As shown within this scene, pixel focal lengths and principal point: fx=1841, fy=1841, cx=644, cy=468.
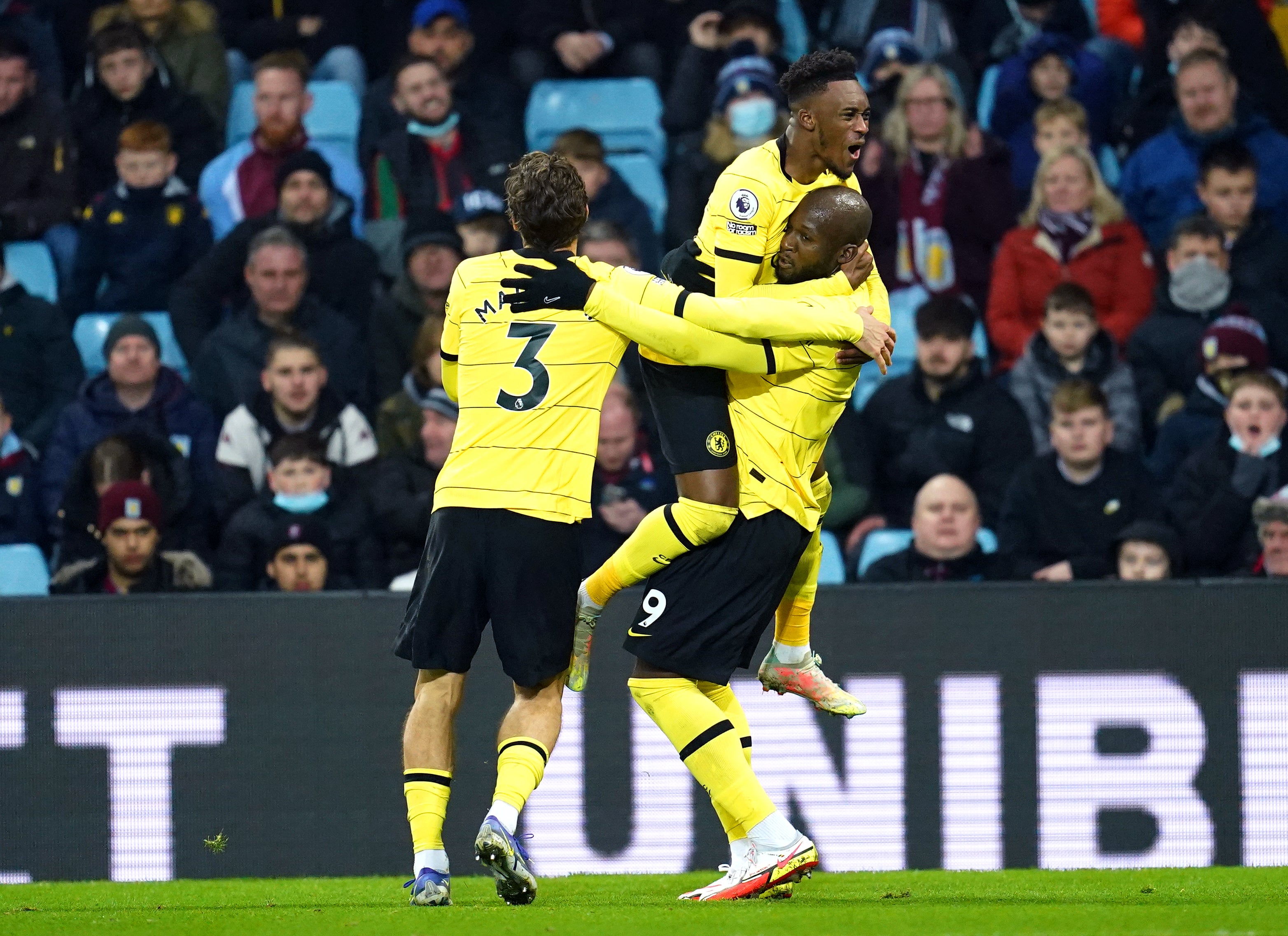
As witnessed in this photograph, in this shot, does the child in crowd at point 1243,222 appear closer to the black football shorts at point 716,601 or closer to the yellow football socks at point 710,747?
the black football shorts at point 716,601

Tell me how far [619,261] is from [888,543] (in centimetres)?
212

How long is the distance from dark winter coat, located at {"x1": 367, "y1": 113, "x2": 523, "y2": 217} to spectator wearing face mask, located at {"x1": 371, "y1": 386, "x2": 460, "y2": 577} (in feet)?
5.67

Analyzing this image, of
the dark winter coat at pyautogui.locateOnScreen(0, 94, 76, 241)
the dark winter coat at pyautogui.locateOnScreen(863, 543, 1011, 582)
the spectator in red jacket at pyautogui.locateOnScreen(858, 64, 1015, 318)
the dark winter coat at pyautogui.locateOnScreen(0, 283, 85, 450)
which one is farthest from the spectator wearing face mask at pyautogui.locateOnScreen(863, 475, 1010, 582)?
the dark winter coat at pyautogui.locateOnScreen(0, 94, 76, 241)

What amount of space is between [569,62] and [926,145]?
2.25m

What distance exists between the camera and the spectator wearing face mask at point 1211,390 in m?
9.24

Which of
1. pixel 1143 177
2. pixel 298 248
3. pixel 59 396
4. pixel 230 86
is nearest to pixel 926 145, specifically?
pixel 1143 177

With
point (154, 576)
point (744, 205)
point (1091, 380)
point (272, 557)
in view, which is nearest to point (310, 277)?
point (272, 557)

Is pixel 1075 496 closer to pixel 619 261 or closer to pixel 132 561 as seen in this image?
pixel 619 261

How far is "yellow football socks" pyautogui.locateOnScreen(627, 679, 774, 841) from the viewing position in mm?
5723

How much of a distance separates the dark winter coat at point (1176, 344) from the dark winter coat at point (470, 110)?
369cm

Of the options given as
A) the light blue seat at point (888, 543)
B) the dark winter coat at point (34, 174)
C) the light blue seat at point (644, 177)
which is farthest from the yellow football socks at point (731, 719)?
the dark winter coat at point (34, 174)

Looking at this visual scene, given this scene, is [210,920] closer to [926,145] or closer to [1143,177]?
[926,145]

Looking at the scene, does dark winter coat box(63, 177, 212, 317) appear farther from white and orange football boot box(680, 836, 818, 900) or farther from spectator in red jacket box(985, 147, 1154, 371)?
white and orange football boot box(680, 836, 818, 900)

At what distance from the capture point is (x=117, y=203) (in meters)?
10.4
